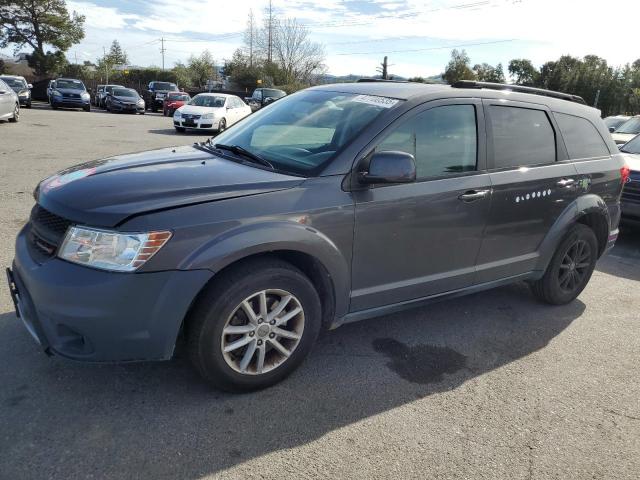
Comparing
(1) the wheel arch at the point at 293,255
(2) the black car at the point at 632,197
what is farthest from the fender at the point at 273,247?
(2) the black car at the point at 632,197

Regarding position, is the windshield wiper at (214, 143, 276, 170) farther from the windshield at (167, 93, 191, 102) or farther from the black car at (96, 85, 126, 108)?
the black car at (96, 85, 126, 108)

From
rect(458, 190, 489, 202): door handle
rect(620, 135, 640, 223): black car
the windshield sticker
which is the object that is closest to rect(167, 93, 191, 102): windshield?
rect(620, 135, 640, 223): black car

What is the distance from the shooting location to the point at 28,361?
10.1ft

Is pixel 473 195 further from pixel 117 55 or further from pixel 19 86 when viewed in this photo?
pixel 117 55

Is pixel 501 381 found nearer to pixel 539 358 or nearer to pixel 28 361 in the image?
pixel 539 358

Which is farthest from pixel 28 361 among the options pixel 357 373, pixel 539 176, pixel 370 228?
pixel 539 176

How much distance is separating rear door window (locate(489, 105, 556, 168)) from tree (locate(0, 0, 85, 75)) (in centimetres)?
5091

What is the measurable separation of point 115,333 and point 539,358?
9.36 ft

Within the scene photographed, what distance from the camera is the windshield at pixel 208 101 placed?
1888 cm

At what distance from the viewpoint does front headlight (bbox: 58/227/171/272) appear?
2.47 metres

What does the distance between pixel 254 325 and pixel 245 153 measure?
1230 mm

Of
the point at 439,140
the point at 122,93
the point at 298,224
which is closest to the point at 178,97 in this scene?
the point at 122,93

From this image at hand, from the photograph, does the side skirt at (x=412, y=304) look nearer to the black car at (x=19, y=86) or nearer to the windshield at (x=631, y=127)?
the windshield at (x=631, y=127)

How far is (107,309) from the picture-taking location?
246 cm
